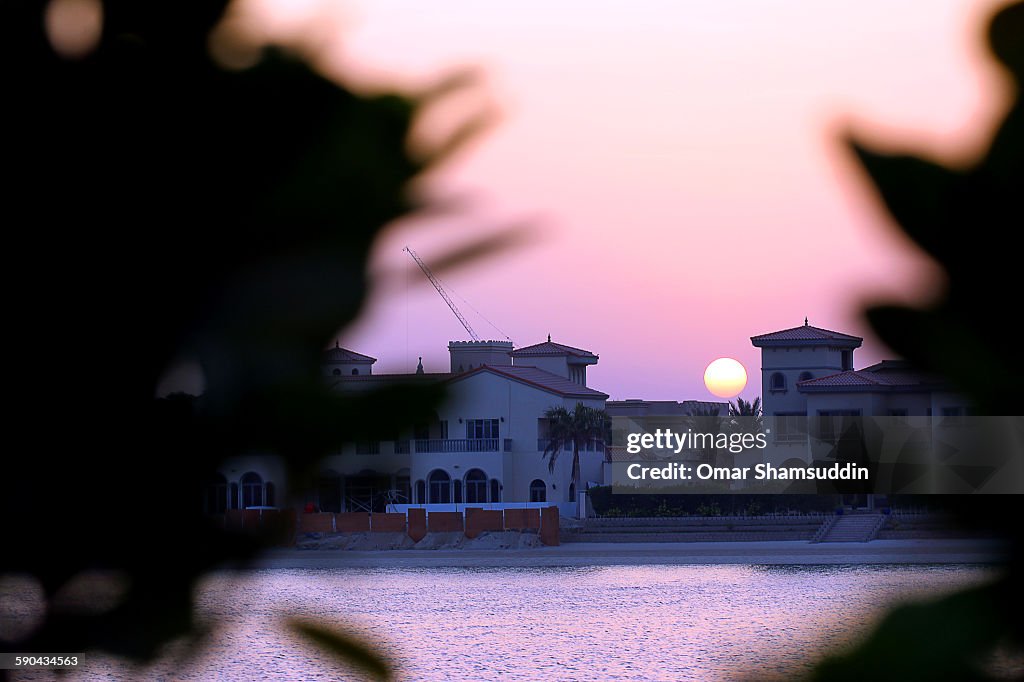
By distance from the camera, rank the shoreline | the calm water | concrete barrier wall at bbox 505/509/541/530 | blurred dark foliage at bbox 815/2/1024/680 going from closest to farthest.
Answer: blurred dark foliage at bbox 815/2/1024/680, the calm water, the shoreline, concrete barrier wall at bbox 505/509/541/530

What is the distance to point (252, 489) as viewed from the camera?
0.99 m

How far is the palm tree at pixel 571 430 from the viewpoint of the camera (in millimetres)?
58875

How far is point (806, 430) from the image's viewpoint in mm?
58188

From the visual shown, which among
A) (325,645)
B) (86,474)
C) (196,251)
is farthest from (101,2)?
(325,645)

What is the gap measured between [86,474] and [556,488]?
59189 millimetres

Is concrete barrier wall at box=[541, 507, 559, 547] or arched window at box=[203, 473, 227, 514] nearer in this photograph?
arched window at box=[203, 473, 227, 514]

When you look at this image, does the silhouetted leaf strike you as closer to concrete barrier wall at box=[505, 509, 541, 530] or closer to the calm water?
the calm water

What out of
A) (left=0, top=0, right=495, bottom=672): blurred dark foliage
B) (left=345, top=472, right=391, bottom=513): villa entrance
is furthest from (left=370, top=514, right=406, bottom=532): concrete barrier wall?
(left=0, top=0, right=495, bottom=672): blurred dark foliage

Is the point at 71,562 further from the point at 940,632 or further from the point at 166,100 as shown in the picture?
the point at 940,632

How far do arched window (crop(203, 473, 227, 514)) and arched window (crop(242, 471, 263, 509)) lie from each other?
17 mm

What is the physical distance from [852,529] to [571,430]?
12765mm

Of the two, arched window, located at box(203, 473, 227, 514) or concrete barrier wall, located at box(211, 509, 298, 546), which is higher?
arched window, located at box(203, 473, 227, 514)

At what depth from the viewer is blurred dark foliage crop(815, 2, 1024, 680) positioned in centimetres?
87

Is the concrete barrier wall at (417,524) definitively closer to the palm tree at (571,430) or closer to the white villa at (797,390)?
the palm tree at (571,430)
